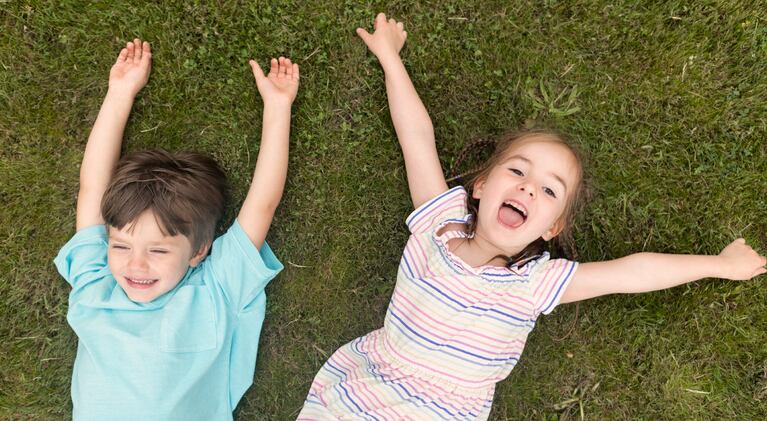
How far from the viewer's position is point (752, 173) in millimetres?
3639

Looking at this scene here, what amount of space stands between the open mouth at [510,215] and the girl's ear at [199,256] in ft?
5.67

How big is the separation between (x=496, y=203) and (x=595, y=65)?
127 centimetres

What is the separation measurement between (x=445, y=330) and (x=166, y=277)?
1576 mm

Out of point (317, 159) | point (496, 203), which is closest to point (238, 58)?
point (317, 159)

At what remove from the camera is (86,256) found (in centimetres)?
345

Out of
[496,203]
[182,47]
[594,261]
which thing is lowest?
[594,261]

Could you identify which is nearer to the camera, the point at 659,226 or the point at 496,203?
the point at 496,203

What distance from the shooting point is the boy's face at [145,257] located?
126 inches

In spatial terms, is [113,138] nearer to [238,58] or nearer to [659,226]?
[238,58]

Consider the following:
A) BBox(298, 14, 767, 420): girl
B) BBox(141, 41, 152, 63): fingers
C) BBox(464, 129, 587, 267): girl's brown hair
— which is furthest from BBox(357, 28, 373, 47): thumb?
BBox(141, 41, 152, 63): fingers

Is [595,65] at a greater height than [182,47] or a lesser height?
lesser

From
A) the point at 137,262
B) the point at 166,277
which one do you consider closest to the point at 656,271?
the point at 166,277

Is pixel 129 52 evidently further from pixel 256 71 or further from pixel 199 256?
pixel 199 256

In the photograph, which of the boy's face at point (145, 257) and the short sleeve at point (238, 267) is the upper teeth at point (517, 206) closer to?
the short sleeve at point (238, 267)
